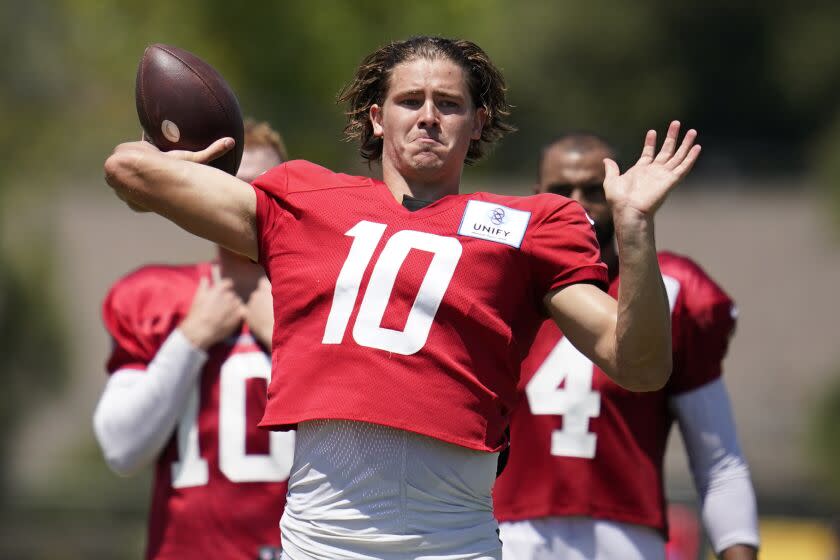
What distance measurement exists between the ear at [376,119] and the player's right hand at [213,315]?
3.45 feet

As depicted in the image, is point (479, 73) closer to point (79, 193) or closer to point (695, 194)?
point (79, 193)

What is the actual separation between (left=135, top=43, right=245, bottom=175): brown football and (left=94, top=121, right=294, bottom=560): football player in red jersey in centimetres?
89

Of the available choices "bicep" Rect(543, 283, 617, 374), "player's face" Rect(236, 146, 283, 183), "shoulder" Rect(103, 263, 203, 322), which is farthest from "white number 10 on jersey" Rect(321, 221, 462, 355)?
"shoulder" Rect(103, 263, 203, 322)

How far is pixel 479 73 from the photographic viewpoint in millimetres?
3365

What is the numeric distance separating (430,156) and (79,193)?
52.7 feet

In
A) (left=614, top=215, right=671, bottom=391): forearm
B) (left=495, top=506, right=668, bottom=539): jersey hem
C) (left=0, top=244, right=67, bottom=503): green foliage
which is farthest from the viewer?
(left=0, top=244, right=67, bottom=503): green foliage

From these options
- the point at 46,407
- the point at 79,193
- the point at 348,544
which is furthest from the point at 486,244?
the point at 79,193

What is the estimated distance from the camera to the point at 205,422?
13.9 ft

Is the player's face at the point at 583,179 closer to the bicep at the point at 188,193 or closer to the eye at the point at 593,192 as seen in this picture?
the eye at the point at 593,192

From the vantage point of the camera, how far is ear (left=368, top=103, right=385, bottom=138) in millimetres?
3385

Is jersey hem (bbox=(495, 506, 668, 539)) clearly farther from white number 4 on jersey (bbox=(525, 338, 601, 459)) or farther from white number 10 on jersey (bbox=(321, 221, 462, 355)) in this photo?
white number 10 on jersey (bbox=(321, 221, 462, 355))

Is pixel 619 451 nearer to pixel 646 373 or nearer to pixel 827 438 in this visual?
pixel 646 373

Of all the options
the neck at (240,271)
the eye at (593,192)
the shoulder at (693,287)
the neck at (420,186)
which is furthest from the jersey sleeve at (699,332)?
the neck at (240,271)

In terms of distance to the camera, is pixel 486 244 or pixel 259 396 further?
pixel 259 396
